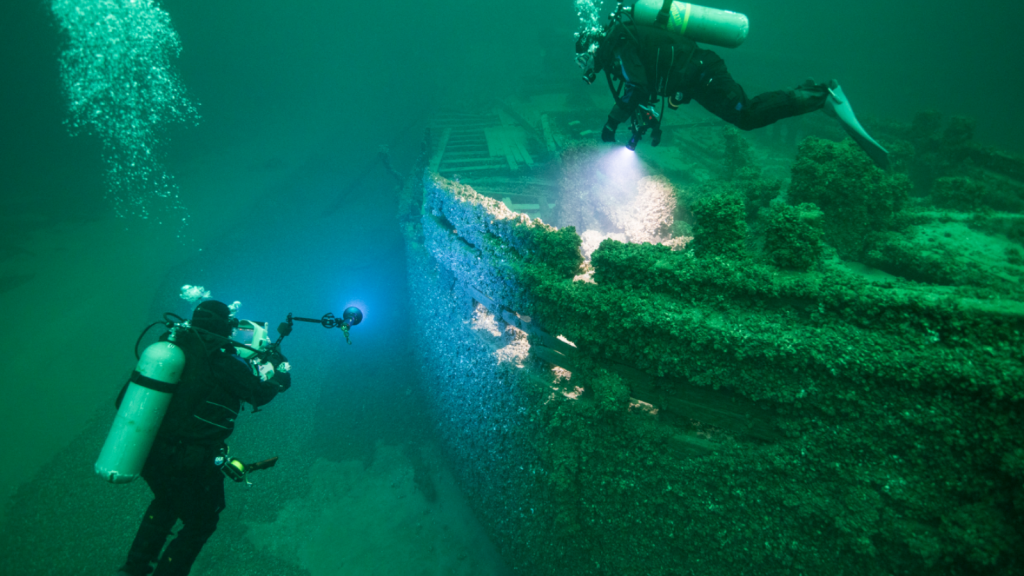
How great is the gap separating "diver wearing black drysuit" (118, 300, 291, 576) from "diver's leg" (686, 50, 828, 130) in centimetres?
534

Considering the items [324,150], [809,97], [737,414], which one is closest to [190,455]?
[737,414]

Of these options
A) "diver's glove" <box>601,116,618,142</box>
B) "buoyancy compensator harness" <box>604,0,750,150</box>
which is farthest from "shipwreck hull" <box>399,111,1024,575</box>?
"buoyancy compensator harness" <box>604,0,750,150</box>

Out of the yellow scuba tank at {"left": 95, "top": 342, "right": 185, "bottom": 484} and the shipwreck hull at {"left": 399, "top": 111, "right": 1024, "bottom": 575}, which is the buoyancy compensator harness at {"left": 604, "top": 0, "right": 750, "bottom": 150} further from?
the yellow scuba tank at {"left": 95, "top": 342, "right": 185, "bottom": 484}

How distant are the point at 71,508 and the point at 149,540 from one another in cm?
499

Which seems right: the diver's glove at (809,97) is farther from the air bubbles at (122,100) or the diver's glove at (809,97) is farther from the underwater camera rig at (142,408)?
the air bubbles at (122,100)

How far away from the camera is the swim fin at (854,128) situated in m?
3.90

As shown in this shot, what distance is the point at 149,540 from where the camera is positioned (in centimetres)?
355

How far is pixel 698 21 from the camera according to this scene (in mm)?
3863

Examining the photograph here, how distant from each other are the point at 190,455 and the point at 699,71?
602 cm

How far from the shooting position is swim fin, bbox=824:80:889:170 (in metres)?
3.90

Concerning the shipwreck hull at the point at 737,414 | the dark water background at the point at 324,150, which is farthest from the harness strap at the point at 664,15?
the dark water background at the point at 324,150

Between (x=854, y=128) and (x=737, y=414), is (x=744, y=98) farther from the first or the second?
(x=737, y=414)

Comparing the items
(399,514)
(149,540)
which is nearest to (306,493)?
(399,514)

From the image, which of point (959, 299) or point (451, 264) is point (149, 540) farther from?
point (959, 299)
